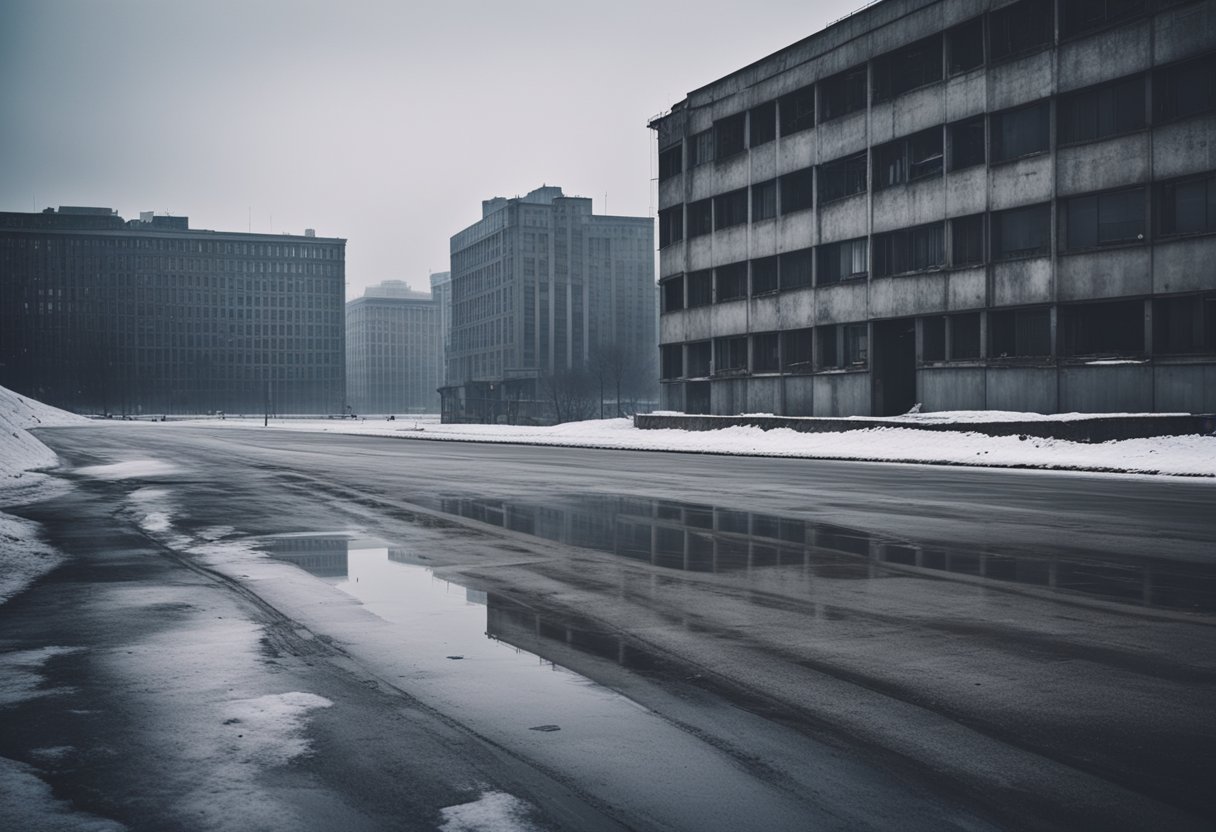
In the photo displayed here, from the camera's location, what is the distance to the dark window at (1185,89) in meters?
34.3

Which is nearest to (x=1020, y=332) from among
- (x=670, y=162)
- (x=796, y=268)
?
(x=796, y=268)

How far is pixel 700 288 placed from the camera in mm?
60750

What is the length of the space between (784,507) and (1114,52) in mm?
28058

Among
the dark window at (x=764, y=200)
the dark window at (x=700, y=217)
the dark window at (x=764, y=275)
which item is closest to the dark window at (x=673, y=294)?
the dark window at (x=700, y=217)

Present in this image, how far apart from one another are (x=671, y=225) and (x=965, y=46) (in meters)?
24.3

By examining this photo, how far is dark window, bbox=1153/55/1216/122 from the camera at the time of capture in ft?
113

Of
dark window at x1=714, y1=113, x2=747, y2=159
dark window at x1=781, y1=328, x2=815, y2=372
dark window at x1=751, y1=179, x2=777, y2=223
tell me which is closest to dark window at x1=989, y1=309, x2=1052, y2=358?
dark window at x1=781, y1=328, x2=815, y2=372

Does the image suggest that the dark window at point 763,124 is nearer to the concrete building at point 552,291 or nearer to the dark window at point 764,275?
the dark window at point 764,275

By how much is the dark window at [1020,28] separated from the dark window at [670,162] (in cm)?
2343

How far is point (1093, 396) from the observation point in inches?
1487

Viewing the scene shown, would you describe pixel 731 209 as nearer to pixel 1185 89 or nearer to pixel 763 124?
pixel 763 124

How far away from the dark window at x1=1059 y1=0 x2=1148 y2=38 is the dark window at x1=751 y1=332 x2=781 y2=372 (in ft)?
66.0

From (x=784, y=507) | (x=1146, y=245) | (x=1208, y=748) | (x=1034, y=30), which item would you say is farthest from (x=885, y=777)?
(x=1034, y=30)

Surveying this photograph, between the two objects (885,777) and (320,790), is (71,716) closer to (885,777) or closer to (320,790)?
(320,790)
